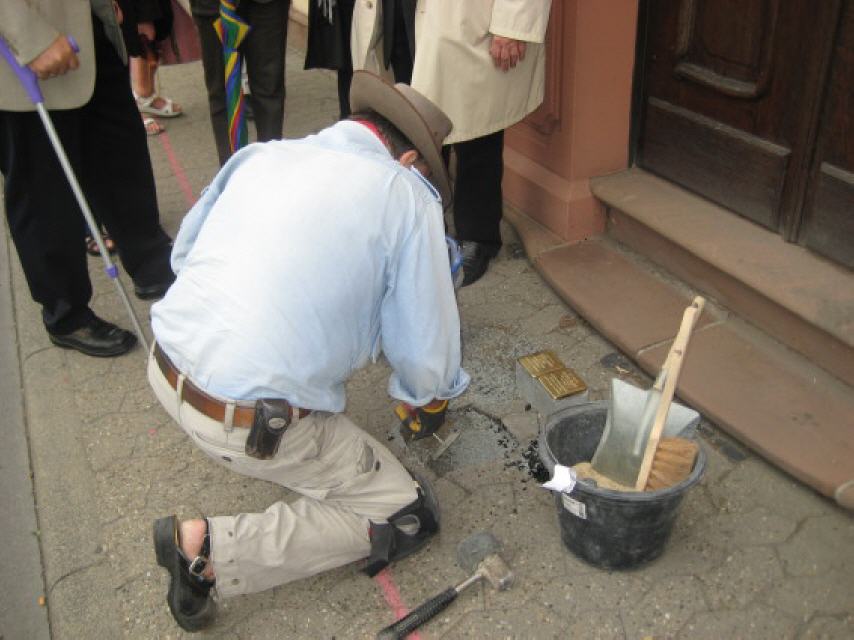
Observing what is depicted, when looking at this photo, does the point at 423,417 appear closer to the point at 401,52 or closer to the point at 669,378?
the point at 669,378

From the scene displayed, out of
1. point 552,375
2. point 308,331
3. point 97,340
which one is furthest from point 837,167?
point 97,340

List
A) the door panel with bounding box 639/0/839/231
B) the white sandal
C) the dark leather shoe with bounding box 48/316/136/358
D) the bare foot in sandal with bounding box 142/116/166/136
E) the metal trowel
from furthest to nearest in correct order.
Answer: the white sandal → the bare foot in sandal with bounding box 142/116/166/136 → the dark leather shoe with bounding box 48/316/136/358 → the door panel with bounding box 639/0/839/231 → the metal trowel

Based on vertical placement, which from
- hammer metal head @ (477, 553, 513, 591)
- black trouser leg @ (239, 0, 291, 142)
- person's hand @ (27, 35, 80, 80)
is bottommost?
hammer metal head @ (477, 553, 513, 591)

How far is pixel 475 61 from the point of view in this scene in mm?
3254

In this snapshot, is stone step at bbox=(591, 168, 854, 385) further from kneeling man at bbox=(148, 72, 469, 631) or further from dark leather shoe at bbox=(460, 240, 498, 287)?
kneeling man at bbox=(148, 72, 469, 631)

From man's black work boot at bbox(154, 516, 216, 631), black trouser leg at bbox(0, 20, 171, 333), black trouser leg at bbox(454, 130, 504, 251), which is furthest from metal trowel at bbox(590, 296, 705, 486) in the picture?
black trouser leg at bbox(0, 20, 171, 333)

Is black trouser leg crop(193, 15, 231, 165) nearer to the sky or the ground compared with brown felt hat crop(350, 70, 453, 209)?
nearer to the ground

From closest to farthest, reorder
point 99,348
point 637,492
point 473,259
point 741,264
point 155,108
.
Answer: point 637,492 → point 741,264 → point 99,348 → point 473,259 → point 155,108

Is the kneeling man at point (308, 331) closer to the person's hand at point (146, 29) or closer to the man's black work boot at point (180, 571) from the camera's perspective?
the man's black work boot at point (180, 571)

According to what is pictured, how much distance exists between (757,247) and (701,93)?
2.42ft

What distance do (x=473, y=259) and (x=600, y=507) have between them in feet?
6.31

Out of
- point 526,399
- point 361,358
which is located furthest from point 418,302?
point 526,399

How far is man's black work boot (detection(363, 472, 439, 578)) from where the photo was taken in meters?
2.37

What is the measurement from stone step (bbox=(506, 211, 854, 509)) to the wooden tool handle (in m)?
0.74
